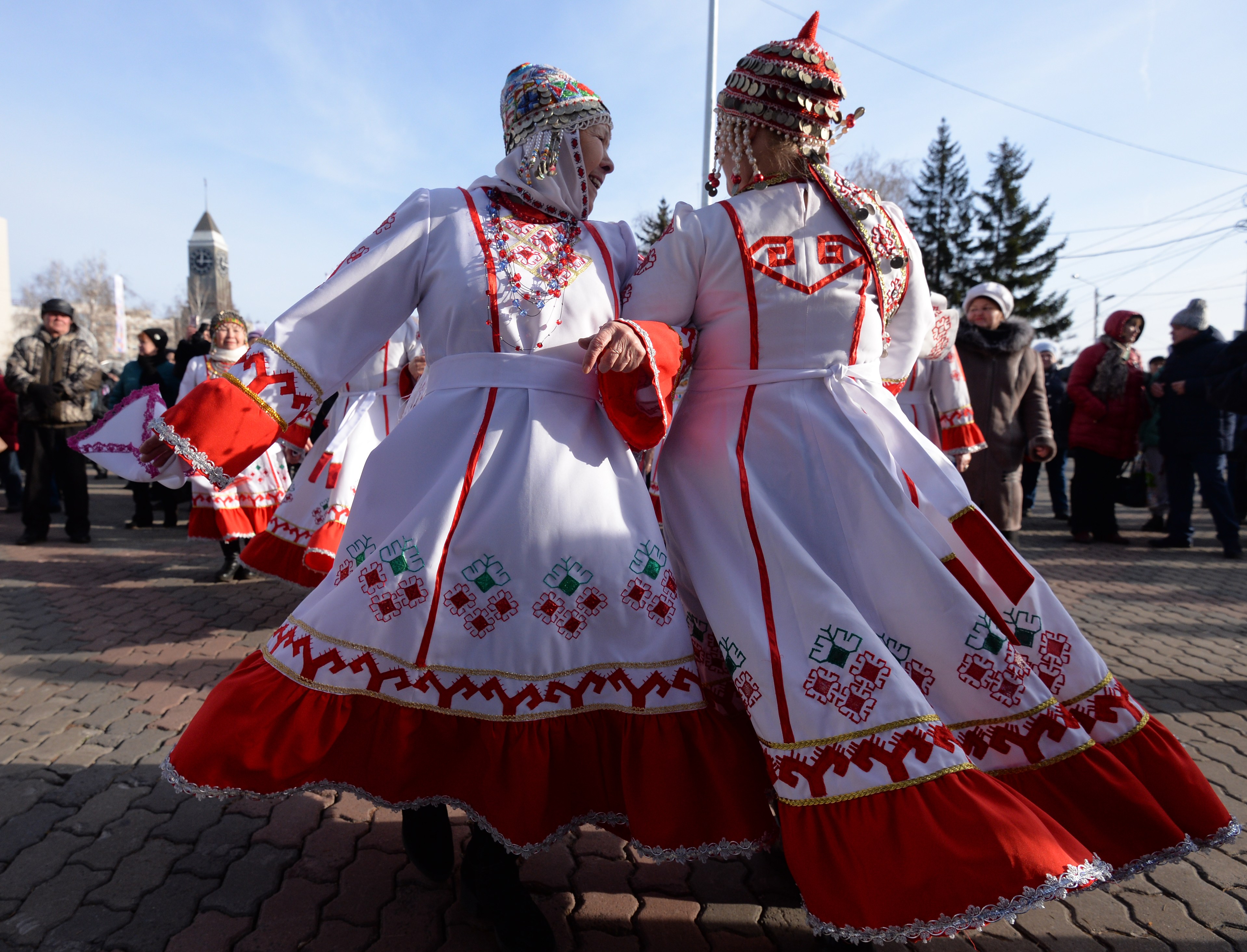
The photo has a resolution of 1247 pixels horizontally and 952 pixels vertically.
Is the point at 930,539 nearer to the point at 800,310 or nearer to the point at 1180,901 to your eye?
the point at 800,310

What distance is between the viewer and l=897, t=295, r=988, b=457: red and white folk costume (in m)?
4.22

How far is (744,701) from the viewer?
Answer: 170 cm

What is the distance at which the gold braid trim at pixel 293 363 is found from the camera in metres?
1.88

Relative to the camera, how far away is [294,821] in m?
2.45

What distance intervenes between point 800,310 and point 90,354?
756cm

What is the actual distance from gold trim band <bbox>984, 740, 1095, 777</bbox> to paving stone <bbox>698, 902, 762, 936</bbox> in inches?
29.1

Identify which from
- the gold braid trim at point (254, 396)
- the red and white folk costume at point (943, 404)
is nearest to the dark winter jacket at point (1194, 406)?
the red and white folk costume at point (943, 404)

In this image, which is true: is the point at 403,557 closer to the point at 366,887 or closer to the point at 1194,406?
the point at 366,887

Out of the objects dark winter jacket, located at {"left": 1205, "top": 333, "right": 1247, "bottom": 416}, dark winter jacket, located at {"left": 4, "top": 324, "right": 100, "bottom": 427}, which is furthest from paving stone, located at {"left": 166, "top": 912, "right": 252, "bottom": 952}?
dark winter jacket, located at {"left": 4, "top": 324, "right": 100, "bottom": 427}

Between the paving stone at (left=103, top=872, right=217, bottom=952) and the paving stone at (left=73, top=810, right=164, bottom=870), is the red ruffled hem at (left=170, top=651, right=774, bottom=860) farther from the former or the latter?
the paving stone at (left=73, top=810, right=164, bottom=870)

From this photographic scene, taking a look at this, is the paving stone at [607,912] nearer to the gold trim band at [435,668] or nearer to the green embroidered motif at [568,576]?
the gold trim band at [435,668]

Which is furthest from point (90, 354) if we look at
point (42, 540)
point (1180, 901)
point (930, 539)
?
point (1180, 901)

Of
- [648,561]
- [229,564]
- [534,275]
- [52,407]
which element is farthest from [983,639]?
[52,407]

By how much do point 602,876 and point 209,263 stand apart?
8095cm
